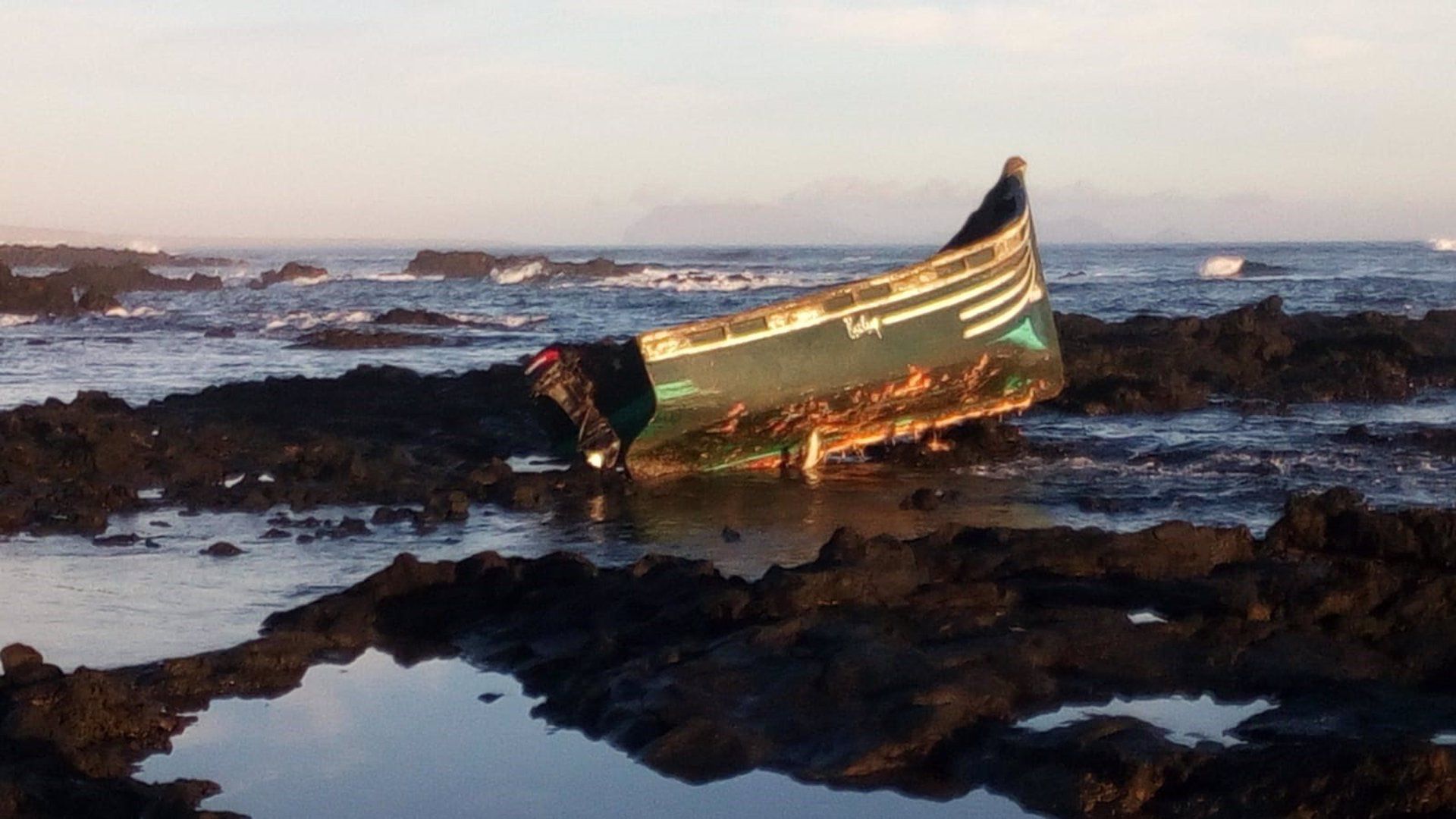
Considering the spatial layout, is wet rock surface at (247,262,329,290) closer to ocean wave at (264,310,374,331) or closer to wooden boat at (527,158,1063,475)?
ocean wave at (264,310,374,331)

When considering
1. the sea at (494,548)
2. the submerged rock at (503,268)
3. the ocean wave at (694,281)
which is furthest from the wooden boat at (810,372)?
the submerged rock at (503,268)

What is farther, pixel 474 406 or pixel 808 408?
pixel 474 406

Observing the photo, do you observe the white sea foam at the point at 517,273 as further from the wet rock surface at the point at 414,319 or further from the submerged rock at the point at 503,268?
the wet rock surface at the point at 414,319

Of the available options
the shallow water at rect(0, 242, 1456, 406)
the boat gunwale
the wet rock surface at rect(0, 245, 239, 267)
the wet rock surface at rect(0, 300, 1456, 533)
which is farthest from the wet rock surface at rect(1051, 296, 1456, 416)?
the wet rock surface at rect(0, 245, 239, 267)

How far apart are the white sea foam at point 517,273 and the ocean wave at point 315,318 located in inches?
879

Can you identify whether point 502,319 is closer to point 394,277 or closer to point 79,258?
point 394,277

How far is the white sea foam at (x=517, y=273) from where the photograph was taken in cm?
6488

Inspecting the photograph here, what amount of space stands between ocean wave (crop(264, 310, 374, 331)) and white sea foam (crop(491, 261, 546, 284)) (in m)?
22.3

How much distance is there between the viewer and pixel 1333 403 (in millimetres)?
19844

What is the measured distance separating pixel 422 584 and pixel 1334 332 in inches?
703

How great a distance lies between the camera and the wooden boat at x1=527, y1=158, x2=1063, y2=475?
47.2 ft

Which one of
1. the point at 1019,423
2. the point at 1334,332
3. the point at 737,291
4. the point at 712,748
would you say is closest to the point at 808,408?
the point at 1019,423

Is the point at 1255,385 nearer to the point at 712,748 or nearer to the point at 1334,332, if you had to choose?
the point at 1334,332

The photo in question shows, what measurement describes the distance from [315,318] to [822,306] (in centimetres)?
2646
